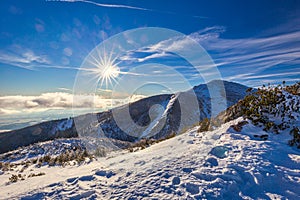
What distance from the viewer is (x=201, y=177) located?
5.15m

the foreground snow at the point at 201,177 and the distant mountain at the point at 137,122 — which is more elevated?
the foreground snow at the point at 201,177

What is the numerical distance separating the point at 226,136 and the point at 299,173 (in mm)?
2994

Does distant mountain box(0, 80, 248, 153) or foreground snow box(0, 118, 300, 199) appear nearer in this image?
foreground snow box(0, 118, 300, 199)

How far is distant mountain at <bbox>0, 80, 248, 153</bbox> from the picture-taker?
151 feet

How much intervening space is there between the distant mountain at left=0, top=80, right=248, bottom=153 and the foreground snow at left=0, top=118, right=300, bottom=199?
2696cm

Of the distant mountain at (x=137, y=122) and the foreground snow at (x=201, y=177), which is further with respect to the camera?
the distant mountain at (x=137, y=122)

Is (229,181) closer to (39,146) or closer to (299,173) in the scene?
(299,173)

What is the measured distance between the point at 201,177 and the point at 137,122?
51783mm

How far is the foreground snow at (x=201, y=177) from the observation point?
15.1 ft

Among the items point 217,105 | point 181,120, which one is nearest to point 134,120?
point 181,120

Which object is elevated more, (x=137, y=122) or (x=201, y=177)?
(x=201, y=177)

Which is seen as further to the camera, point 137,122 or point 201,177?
point 137,122

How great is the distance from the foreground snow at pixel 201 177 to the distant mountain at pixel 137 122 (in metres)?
27.0

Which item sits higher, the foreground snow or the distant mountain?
the foreground snow
